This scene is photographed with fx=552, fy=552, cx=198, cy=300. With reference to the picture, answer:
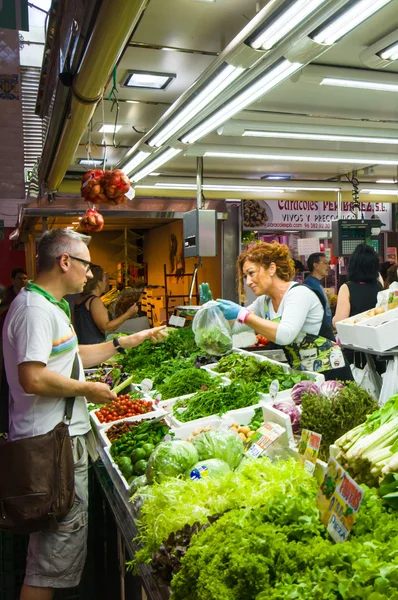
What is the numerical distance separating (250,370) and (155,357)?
1626 mm

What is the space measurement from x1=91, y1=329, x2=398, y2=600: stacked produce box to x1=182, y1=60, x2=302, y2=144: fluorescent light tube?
2.03 meters

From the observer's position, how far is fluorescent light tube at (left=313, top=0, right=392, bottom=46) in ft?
8.99

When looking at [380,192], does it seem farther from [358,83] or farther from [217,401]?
[217,401]

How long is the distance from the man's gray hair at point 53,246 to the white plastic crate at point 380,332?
2163 mm

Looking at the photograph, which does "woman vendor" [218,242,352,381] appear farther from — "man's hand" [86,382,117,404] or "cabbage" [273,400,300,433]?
"man's hand" [86,382,117,404]

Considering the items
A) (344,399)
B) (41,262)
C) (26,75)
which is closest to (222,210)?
(26,75)

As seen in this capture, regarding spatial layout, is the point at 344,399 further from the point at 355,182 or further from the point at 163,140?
the point at 355,182

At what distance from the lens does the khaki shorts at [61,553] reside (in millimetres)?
3203

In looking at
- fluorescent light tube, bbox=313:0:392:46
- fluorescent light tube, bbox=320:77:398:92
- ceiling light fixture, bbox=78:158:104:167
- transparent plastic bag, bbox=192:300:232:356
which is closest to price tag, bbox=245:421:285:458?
transparent plastic bag, bbox=192:300:232:356

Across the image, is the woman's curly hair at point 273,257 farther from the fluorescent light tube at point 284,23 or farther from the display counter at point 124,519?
the display counter at point 124,519

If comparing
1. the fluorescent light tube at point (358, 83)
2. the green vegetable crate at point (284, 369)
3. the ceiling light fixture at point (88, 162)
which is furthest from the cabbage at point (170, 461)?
the ceiling light fixture at point (88, 162)

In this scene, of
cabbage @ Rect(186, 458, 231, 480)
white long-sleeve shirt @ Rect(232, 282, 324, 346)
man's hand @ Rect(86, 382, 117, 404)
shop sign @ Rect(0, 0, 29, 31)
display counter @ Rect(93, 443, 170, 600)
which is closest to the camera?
display counter @ Rect(93, 443, 170, 600)

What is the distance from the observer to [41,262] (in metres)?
3.49

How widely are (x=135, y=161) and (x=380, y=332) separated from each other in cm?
385
